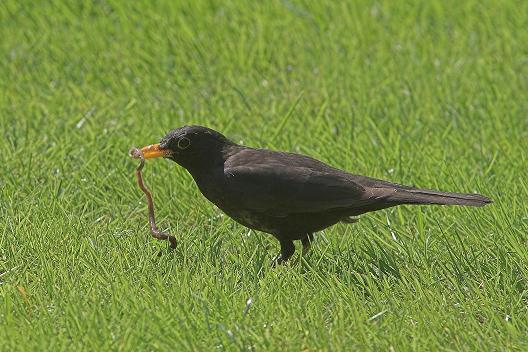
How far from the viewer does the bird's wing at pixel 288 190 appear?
569cm

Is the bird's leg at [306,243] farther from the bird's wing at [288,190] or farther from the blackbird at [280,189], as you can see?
the bird's wing at [288,190]

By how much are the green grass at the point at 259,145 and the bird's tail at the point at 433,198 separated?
0.30 meters

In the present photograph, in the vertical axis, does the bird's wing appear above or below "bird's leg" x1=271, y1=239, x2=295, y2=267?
above

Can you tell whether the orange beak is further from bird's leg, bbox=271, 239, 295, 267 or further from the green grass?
bird's leg, bbox=271, 239, 295, 267

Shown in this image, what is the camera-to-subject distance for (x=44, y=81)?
8.81 m

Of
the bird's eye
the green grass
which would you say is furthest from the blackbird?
the green grass

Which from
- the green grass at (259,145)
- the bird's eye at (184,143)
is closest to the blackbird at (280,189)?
the bird's eye at (184,143)

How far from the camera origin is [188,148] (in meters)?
5.87

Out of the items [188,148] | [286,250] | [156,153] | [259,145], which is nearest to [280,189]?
[286,250]

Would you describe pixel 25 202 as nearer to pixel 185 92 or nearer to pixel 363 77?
pixel 185 92

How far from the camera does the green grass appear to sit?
489cm

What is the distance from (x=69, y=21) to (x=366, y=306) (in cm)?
551

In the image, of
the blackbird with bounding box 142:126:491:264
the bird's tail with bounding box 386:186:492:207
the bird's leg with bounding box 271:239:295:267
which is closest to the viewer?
the bird's tail with bounding box 386:186:492:207

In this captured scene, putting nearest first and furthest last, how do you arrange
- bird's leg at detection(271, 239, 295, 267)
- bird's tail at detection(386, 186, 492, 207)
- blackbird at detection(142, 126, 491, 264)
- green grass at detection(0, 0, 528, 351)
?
1. green grass at detection(0, 0, 528, 351)
2. bird's tail at detection(386, 186, 492, 207)
3. blackbird at detection(142, 126, 491, 264)
4. bird's leg at detection(271, 239, 295, 267)
